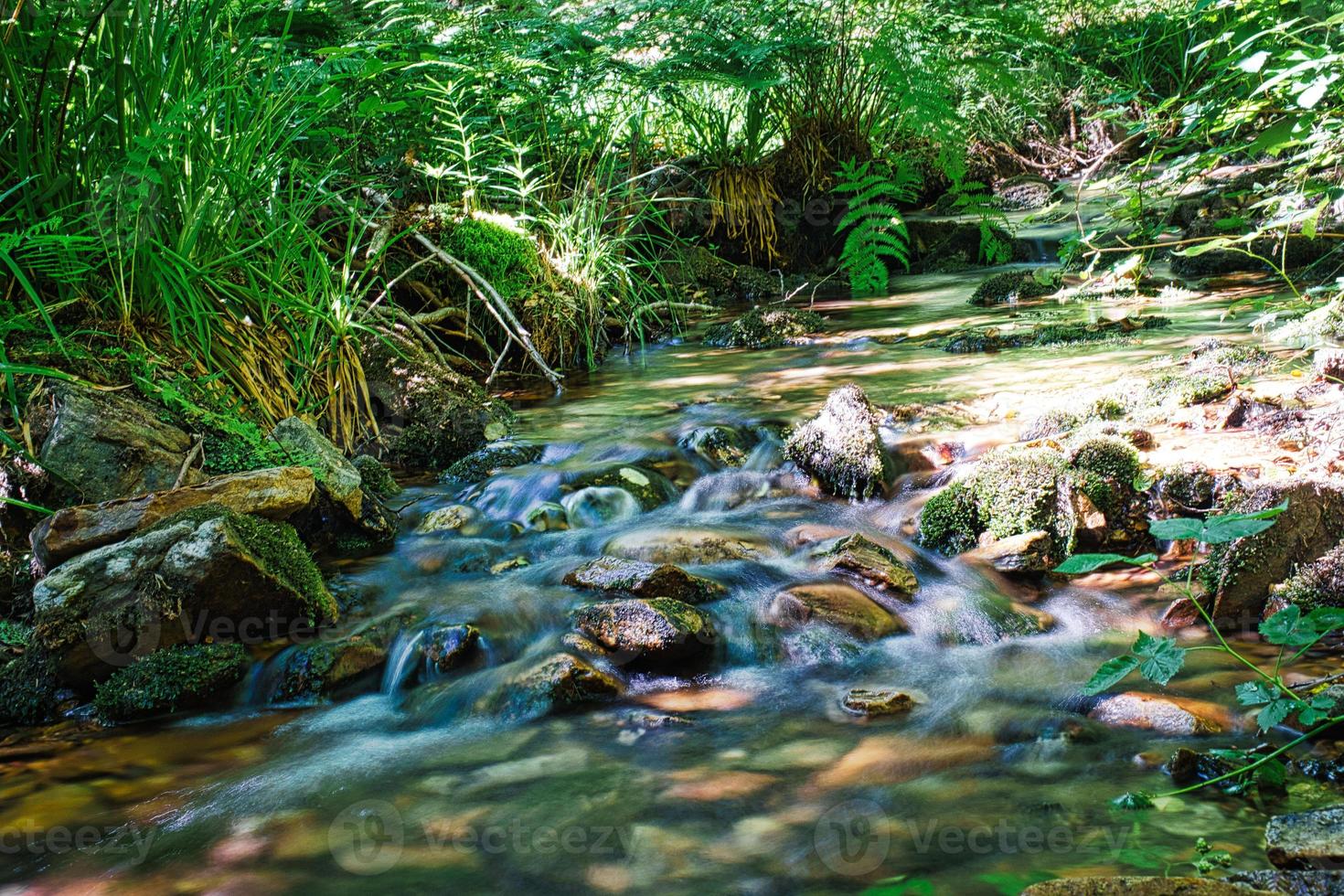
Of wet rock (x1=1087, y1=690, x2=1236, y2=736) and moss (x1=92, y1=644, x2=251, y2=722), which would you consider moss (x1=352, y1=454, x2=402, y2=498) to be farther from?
wet rock (x1=1087, y1=690, x2=1236, y2=736)

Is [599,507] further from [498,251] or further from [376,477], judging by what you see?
[498,251]

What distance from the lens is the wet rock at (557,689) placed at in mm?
2492

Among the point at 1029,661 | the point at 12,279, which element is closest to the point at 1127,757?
the point at 1029,661

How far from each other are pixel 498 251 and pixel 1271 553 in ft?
14.8

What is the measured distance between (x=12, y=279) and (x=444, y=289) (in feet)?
9.55

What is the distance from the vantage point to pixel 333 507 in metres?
3.48

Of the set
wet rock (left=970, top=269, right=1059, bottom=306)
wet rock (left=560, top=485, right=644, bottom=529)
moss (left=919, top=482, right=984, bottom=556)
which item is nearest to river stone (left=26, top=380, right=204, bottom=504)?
wet rock (left=560, top=485, right=644, bottom=529)

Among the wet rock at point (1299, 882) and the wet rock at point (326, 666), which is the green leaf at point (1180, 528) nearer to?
the wet rock at point (1299, 882)

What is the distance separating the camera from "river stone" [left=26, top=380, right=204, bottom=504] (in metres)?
3.08

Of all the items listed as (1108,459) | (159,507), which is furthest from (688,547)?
(159,507)

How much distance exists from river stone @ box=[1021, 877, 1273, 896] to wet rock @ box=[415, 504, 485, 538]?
8.56 ft

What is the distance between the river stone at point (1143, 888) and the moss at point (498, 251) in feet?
16.2

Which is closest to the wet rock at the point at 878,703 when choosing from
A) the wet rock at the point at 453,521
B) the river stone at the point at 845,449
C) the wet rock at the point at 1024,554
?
the wet rock at the point at 1024,554

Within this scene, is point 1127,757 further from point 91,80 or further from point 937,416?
point 91,80
